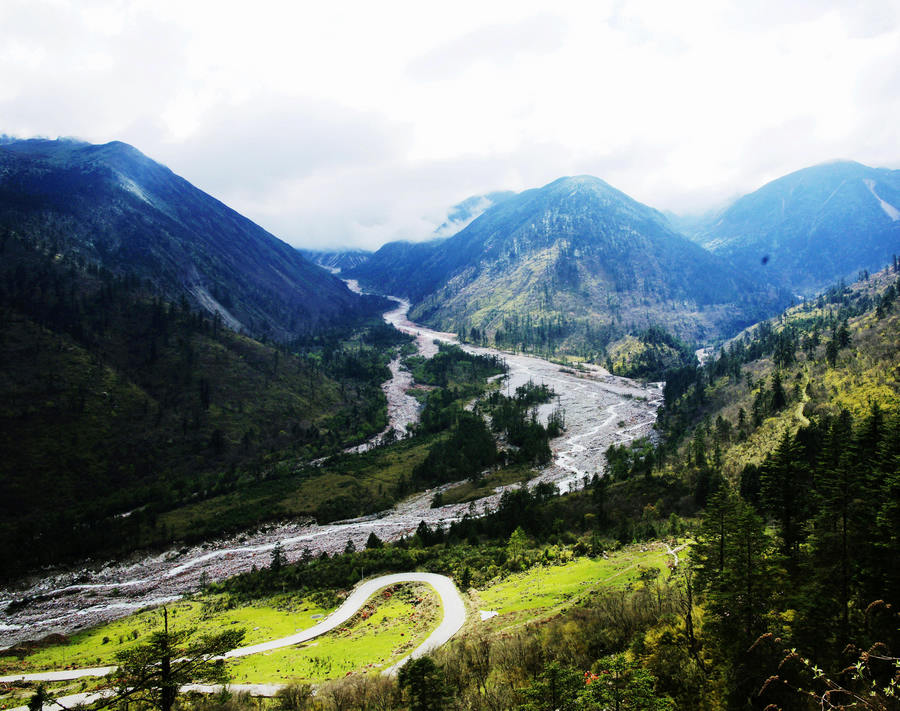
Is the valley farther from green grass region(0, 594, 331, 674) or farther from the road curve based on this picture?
the road curve

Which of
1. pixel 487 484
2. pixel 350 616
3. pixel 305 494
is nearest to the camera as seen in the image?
pixel 350 616

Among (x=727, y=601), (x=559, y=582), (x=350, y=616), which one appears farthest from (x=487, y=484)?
(x=727, y=601)

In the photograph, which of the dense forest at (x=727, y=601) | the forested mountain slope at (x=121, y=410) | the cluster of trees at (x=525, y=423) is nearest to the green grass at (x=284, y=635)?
the dense forest at (x=727, y=601)

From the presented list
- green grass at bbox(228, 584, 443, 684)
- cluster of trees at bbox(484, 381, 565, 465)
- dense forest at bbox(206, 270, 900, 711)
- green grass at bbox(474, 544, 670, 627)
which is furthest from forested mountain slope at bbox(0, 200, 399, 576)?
green grass at bbox(474, 544, 670, 627)

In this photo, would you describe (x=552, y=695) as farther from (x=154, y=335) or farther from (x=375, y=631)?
(x=154, y=335)

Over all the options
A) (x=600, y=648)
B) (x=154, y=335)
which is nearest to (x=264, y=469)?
(x=154, y=335)

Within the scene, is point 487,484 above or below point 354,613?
below

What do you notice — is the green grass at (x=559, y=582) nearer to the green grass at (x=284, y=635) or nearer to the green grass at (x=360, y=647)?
the green grass at (x=360, y=647)

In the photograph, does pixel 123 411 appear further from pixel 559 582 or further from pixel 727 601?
pixel 727 601
